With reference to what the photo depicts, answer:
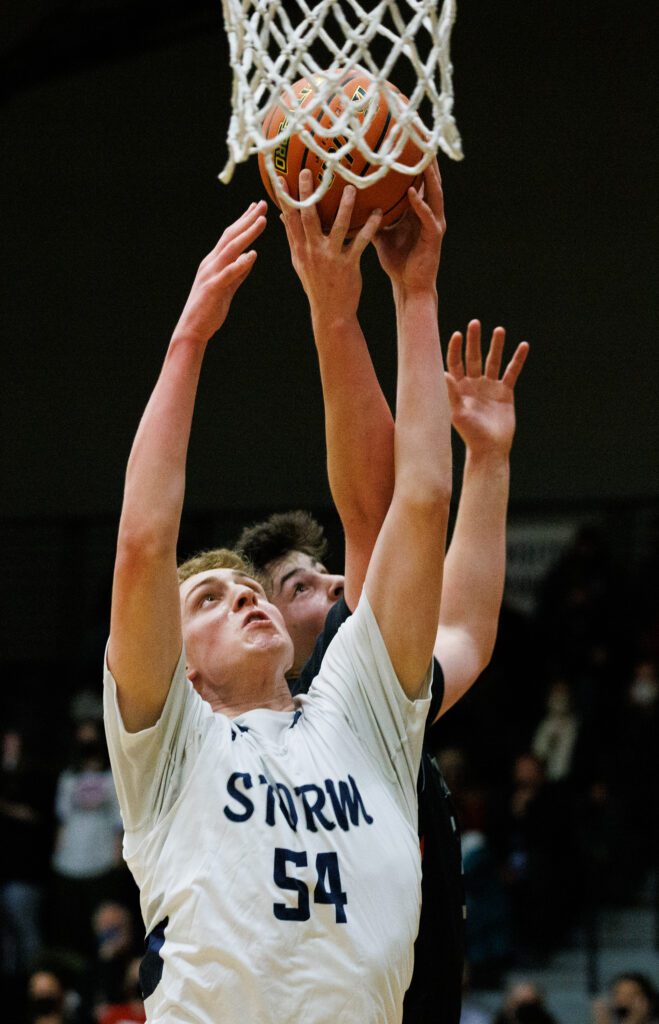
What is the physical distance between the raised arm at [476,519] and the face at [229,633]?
436mm

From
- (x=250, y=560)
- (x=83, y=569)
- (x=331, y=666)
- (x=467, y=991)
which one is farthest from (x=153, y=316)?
(x=331, y=666)

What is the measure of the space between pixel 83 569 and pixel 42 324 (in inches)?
77.9

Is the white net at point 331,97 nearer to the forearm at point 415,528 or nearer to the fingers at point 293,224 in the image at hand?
the fingers at point 293,224

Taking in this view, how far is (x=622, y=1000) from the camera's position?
704cm

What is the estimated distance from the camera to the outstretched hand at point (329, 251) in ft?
9.67

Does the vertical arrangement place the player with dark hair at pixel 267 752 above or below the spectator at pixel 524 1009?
above

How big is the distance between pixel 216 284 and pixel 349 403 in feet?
1.46

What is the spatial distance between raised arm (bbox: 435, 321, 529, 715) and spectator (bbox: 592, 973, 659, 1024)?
412cm

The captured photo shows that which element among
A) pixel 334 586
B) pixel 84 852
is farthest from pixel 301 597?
pixel 84 852

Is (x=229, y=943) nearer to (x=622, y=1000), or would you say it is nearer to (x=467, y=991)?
(x=622, y=1000)

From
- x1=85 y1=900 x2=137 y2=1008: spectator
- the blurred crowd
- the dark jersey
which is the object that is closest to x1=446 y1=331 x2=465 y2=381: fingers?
the dark jersey

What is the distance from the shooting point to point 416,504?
111 inches

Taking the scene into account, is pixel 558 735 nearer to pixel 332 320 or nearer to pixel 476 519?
pixel 476 519

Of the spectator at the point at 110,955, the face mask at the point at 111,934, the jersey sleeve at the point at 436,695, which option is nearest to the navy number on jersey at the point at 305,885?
the jersey sleeve at the point at 436,695
